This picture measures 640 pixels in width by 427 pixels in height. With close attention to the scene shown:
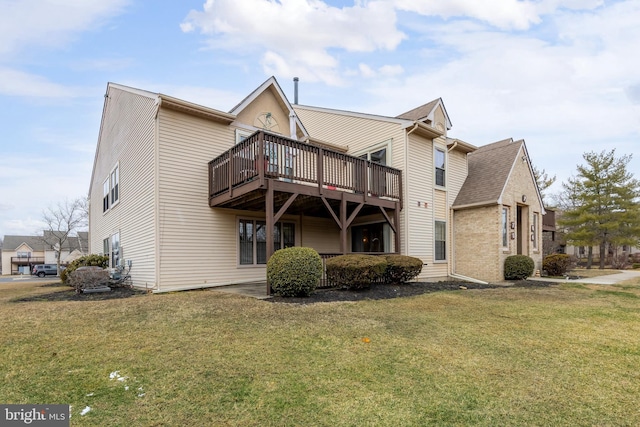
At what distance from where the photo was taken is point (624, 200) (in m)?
24.6

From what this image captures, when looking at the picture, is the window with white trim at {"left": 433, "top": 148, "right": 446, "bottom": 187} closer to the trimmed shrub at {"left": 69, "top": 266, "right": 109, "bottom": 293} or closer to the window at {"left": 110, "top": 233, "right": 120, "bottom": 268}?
the trimmed shrub at {"left": 69, "top": 266, "right": 109, "bottom": 293}

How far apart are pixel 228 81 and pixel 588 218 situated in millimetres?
27063

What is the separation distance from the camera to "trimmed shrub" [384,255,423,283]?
1080cm

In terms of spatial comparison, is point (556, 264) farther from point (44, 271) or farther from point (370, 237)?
point (44, 271)

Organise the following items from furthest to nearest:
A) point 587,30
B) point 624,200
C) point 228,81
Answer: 1. point 624,200
2. point 228,81
3. point 587,30

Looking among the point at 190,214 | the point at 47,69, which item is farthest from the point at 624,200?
the point at 47,69

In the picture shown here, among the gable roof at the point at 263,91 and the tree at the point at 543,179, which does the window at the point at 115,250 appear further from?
the tree at the point at 543,179

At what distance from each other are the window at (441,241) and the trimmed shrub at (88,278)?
12650 mm

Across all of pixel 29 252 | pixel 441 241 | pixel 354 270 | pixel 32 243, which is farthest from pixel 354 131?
pixel 32 243

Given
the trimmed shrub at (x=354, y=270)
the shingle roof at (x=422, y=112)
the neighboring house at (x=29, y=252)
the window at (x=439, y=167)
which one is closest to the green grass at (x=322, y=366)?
the trimmed shrub at (x=354, y=270)

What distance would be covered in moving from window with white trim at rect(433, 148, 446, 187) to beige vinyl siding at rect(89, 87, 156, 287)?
442 inches

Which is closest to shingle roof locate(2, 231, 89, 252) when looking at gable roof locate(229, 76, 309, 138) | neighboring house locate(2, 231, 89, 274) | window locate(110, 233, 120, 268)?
neighboring house locate(2, 231, 89, 274)

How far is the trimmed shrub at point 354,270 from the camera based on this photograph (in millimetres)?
9289

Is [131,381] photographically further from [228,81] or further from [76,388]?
[228,81]
